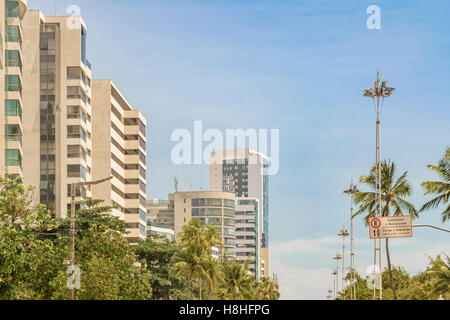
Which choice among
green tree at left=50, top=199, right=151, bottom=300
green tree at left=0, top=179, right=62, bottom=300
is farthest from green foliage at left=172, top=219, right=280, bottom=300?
green tree at left=0, top=179, right=62, bottom=300

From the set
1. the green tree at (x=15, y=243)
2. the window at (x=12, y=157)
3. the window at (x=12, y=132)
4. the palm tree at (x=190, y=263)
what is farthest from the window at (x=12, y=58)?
the green tree at (x=15, y=243)

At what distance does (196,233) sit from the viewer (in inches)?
4141

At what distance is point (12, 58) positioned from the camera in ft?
322

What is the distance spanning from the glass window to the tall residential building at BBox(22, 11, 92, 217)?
8.79 metres

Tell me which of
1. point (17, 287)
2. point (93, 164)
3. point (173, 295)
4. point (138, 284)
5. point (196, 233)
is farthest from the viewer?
point (93, 164)

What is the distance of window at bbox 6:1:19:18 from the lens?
3728 inches

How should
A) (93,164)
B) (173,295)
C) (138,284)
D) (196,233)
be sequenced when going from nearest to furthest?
(138,284), (173,295), (196,233), (93,164)

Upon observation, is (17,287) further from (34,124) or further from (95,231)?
(34,124)

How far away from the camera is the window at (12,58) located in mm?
98062

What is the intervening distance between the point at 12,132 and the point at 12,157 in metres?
3.53

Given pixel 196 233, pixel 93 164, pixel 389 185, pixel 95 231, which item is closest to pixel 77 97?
pixel 93 164

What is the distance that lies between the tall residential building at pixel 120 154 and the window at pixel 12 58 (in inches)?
954
